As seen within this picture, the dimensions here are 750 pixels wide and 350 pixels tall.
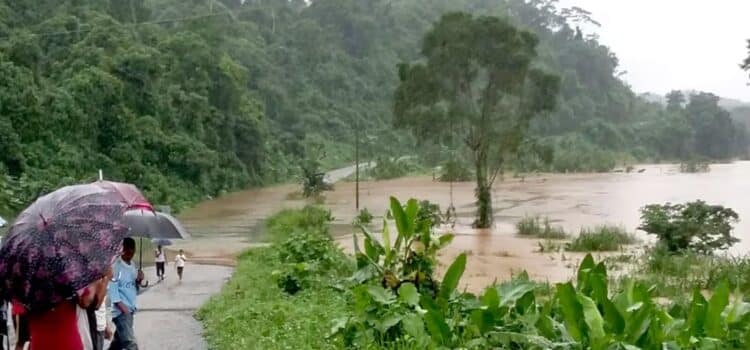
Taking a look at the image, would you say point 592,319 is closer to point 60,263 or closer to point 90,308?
point 90,308

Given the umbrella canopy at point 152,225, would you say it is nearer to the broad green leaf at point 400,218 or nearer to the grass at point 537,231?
the broad green leaf at point 400,218

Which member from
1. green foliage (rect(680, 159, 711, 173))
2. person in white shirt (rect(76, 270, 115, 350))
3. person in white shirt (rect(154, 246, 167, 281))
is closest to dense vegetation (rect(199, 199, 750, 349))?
person in white shirt (rect(76, 270, 115, 350))

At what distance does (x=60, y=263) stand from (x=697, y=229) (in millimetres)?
18365

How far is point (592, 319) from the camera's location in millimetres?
3848

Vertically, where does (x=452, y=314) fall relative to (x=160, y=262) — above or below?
above

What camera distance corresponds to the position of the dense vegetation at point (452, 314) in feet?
12.8

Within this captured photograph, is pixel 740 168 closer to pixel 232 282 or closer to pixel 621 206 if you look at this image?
pixel 621 206

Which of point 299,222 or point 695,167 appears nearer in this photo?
point 299,222

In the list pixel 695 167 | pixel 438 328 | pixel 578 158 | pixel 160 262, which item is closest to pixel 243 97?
pixel 578 158

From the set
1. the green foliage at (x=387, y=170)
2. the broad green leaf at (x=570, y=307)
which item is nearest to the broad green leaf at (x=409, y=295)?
the broad green leaf at (x=570, y=307)

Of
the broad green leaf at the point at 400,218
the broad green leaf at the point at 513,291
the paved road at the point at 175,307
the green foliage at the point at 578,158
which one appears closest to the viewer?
the broad green leaf at the point at 513,291

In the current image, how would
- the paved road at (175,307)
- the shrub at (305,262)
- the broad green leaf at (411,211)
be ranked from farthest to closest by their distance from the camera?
the shrub at (305,262)
the paved road at (175,307)
the broad green leaf at (411,211)

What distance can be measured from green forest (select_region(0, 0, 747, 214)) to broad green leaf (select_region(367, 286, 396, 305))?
20.8 metres

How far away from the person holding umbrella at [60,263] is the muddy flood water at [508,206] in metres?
11.6
